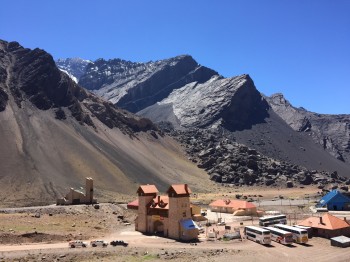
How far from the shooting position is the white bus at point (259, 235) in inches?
1762

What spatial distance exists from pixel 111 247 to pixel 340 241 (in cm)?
2403

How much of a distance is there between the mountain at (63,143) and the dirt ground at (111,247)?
27939mm

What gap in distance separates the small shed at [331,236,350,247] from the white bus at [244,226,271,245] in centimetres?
724

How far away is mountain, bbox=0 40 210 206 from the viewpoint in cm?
9086

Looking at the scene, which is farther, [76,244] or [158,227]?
[158,227]

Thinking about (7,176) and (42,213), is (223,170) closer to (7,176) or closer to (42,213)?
(7,176)

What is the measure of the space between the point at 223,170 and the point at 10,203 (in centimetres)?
8127

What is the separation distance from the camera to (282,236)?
151 feet

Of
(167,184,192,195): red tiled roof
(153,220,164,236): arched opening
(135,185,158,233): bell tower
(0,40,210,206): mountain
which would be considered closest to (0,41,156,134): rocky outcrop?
(0,40,210,206): mountain

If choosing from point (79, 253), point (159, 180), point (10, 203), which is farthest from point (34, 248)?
point (159, 180)

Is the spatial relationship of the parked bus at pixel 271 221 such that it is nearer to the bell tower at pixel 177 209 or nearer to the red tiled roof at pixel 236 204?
the bell tower at pixel 177 209

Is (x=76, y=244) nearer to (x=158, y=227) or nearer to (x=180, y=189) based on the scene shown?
(x=158, y=227)

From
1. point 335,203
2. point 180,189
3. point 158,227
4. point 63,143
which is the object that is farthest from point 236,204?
point 63,143

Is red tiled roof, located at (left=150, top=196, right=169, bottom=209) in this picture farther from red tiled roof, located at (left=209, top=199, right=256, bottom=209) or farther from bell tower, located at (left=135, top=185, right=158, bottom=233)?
red tiled roof, located at (left=209, top=199, right=256, bottom=209)
